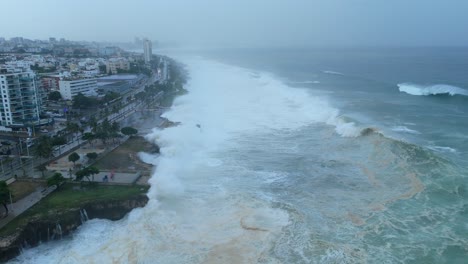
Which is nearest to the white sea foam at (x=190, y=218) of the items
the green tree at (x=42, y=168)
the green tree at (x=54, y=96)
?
the green tree at (x=42, y=168)

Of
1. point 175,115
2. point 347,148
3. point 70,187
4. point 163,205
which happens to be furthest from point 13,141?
point 347,148

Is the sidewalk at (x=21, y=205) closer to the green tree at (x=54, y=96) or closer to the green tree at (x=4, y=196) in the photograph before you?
the green tree at (x=4, y=196)

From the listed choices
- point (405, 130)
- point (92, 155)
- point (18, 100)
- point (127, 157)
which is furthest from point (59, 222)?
point (405, 130)

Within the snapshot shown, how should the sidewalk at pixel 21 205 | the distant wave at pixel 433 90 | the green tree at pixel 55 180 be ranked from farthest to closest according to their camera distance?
the distant wave at pixel 433 90 → the green tree at pixel 55 180 → the sidewalk at pixel 21 205

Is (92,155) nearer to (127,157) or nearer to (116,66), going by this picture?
(127,157)

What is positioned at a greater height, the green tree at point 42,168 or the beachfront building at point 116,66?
the beachfront building at point 116,66

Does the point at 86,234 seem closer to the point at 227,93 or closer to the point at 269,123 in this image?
the point at 269,123
